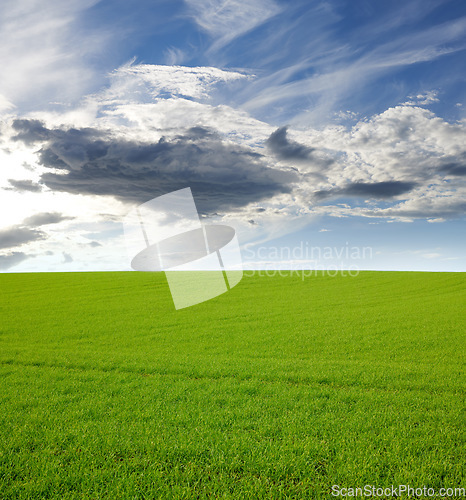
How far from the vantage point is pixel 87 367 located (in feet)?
38.4

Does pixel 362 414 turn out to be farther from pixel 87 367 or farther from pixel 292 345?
pixel 87 367

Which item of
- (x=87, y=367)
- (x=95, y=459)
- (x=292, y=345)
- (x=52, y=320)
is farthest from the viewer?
(x=52, y=320)

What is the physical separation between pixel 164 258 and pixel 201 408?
27.4 ft

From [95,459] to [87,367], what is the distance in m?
6.43

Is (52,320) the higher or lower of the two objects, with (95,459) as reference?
higher

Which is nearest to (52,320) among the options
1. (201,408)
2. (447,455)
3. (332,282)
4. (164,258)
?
(164,258)

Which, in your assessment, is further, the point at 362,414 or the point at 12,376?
the point at 12,376

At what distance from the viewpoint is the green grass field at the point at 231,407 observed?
17.9 feet

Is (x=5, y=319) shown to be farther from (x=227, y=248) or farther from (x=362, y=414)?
(x=362, y=414)

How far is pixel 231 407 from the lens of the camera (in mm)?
7922

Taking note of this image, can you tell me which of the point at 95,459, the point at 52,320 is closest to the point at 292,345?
the point at 95,459

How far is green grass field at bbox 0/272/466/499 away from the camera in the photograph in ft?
17.9

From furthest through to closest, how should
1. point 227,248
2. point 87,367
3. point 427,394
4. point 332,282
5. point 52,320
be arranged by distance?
point 332,282 < point 52,320 < point 227,248 < point 87,367 < point 427,394

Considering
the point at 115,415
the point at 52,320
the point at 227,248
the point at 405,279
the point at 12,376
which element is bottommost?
the point at 405,279
